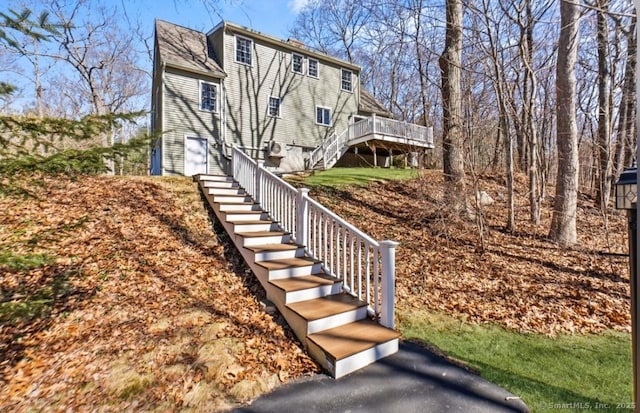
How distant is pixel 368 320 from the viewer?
3830 mm

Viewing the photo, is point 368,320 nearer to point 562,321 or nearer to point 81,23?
point 562,321

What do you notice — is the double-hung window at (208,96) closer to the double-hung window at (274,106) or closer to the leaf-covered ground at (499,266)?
the double-hung window at (274,106)

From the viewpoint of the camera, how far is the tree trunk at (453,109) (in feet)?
23.6

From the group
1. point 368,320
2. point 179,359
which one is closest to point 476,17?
point 368,320

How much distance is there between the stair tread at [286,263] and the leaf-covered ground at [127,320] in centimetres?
43

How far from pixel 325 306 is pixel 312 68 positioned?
50.3 feet

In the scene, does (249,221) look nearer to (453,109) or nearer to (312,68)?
(453,109)

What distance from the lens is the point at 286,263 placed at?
4520 millimetres

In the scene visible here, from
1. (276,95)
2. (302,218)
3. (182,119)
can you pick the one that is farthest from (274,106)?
(302,218)

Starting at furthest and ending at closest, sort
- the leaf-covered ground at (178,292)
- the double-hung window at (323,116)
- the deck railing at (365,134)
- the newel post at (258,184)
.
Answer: the double-hung window at (323,116)
the deck railing at (365,134)
the newel post at (258,184)
the leaf-covered ground at (178,292)

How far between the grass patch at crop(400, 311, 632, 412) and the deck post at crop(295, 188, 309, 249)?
1.89 metres

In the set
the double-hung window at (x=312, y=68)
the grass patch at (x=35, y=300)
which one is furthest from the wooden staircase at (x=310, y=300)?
the double-hung window at (x=312, y=68)

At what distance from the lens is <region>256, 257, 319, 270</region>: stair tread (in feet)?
14.3

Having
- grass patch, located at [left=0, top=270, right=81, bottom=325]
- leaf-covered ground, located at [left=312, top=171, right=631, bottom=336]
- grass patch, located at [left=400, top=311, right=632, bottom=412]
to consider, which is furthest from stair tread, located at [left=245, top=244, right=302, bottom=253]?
grass patch, located at [left=0, top=270, right=81, bottom=325]
